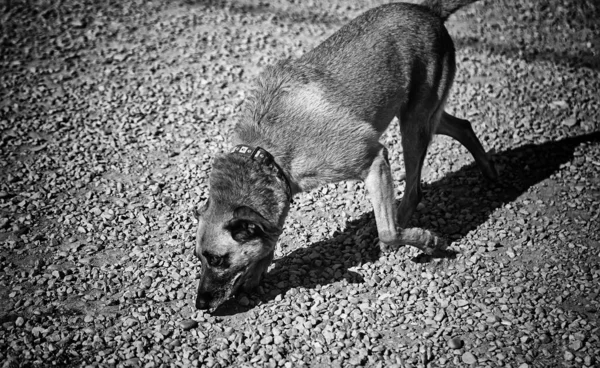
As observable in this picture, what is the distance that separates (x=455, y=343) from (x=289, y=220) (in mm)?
2237

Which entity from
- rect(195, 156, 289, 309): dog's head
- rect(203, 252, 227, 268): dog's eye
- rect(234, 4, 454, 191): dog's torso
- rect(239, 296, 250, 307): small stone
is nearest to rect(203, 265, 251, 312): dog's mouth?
rect(195, 156, 289, 309): dog's head

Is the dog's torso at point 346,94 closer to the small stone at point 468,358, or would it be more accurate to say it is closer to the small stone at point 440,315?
the small stone at point 440,315

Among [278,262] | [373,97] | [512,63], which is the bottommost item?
[278,262]

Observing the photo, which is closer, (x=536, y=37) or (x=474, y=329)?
(x=474, y=329)

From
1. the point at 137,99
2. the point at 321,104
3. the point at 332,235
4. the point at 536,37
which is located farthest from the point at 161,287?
the point at 536,37

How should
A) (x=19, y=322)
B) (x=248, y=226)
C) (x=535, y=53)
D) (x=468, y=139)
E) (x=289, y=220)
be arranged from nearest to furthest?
(x=248, y=226)
(x=19, y=322)
(x=289, y=220)
(x=468, y=139)
(x=535, y=53)

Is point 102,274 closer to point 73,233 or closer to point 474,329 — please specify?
point 73,233

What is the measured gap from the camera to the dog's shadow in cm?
501

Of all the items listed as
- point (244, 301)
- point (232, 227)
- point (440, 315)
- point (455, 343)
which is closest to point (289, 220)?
point (244, 301)

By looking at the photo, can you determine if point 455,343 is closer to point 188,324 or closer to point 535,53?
point 188,324

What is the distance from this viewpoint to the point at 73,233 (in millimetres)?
5535

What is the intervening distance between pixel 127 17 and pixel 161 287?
19.9 ft

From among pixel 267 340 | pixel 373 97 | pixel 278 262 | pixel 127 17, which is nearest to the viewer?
pixel 267 340

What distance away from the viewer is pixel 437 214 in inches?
223
